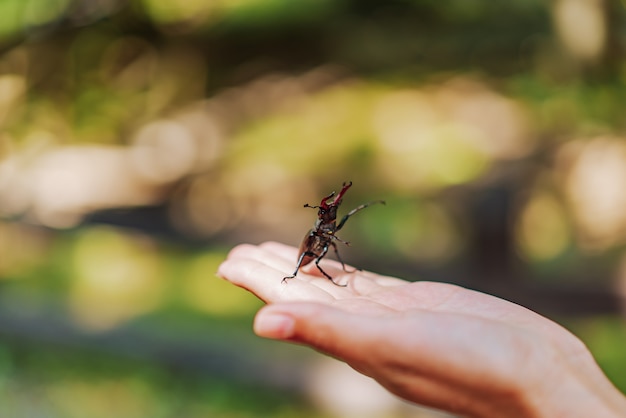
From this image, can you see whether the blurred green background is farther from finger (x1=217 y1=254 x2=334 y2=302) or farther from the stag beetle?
finger (x1=217 y1=254 x2=334 y2=302)

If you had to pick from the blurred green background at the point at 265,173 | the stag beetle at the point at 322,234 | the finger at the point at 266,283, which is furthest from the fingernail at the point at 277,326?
the blurred green background at the point at 265,173

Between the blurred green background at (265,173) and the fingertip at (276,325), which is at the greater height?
the blurred green background at (265,173)

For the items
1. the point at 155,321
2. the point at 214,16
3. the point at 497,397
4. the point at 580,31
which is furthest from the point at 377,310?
the point at 214,16

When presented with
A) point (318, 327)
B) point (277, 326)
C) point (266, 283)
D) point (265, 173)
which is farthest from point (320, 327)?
point (265, 173)

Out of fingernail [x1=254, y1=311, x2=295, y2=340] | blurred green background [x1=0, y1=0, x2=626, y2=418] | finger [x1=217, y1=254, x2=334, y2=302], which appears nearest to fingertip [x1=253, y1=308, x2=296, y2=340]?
fingernail [x1=254, y1=311, x2=295, y2=340]

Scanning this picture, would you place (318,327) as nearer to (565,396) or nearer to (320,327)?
(320,327)

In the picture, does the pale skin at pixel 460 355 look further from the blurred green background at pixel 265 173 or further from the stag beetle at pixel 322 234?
the blurred green background at pixel 265 173
